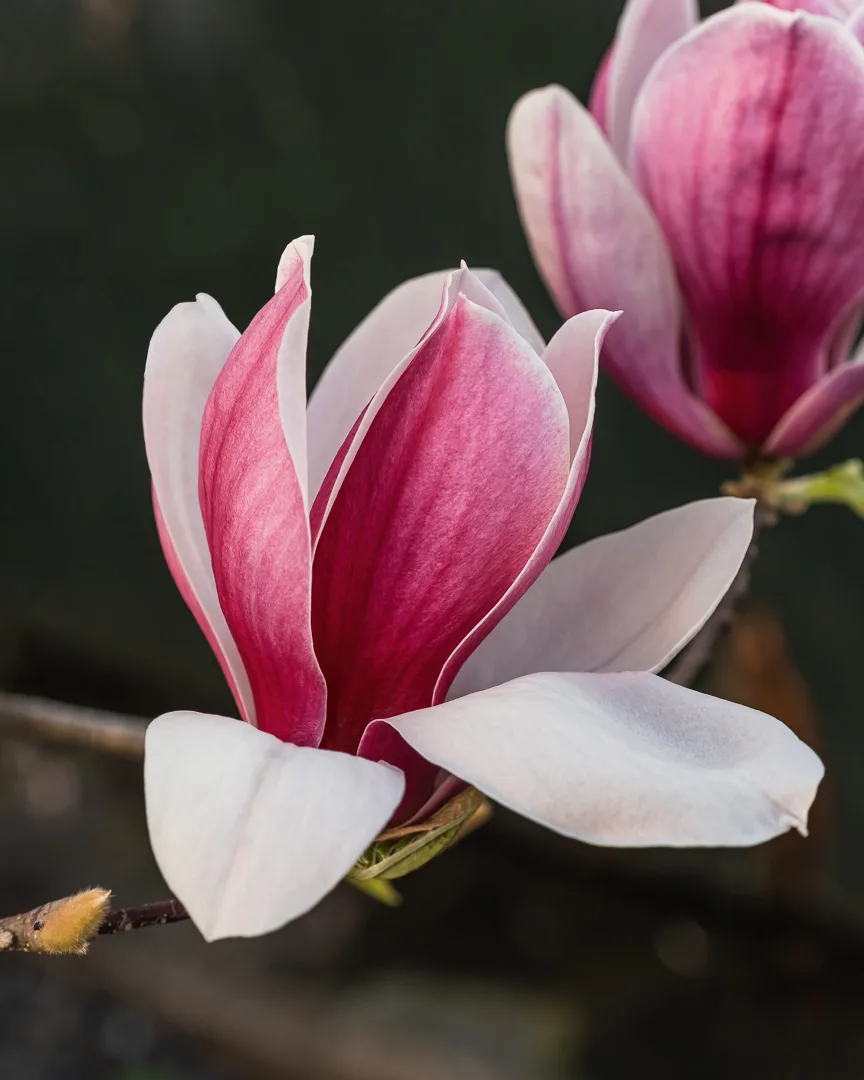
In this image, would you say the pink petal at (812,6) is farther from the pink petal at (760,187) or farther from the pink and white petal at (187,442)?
the pink and white petal at (187,442)

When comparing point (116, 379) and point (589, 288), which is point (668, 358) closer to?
point (589, 288)

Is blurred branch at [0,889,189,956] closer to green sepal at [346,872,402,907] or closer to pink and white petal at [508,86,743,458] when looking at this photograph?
green sepal at [346,872,402,907]

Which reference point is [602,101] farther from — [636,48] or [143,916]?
[143,916]

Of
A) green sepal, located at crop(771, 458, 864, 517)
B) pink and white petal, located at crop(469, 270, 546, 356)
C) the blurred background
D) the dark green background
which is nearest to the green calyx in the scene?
pink and white petal, located at crop(469, 270, 546, 356)

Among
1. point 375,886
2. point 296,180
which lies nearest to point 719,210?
point 375,886

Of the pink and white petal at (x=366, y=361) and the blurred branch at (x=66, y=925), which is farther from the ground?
the pink and white petal at (x=366, y=361)

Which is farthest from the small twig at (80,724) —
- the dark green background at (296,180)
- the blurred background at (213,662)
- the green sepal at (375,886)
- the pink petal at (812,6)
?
the dark green background at (296,180)

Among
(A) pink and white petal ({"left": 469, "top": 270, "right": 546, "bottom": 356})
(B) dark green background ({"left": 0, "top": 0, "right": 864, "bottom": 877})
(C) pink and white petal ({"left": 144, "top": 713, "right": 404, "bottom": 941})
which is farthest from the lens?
(B) dark green background ({"left": 0, "top": 0, "right": 864, "bottom": 877})
